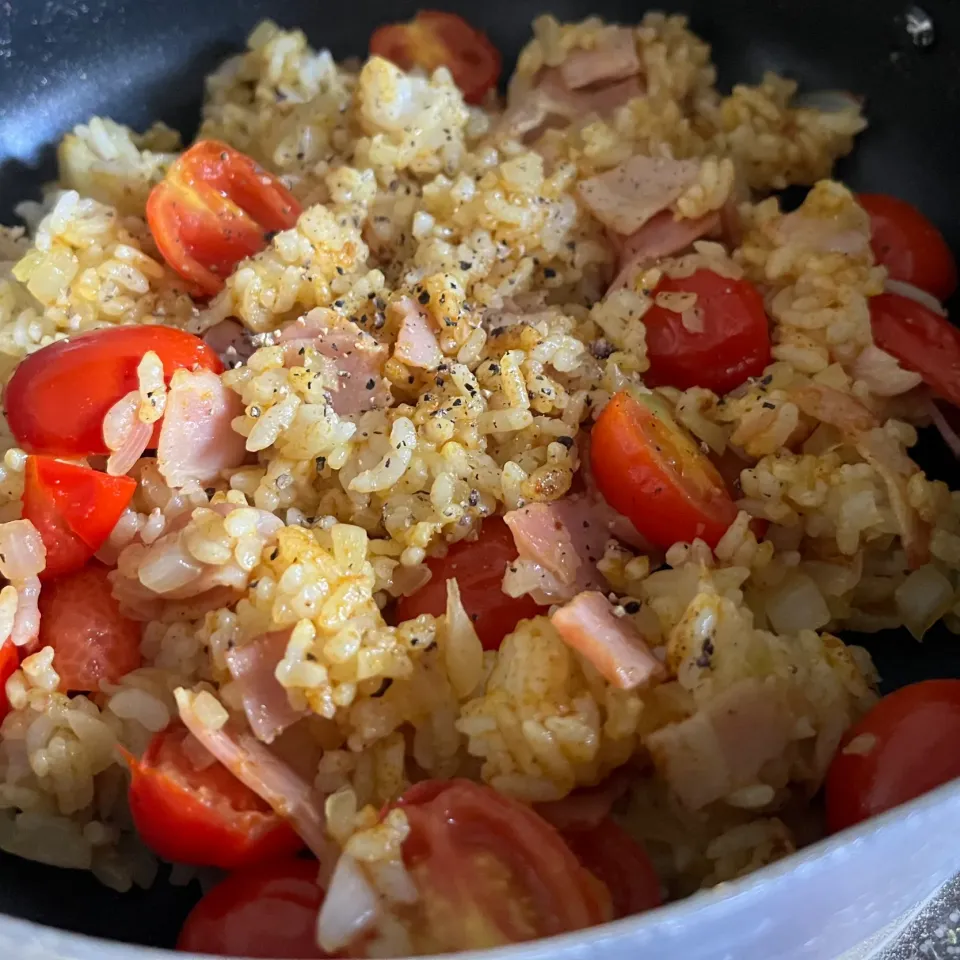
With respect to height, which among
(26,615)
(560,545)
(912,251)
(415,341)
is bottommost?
(26,615)

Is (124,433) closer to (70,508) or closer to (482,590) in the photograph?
(70,508)

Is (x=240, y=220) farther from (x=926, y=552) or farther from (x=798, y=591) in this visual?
(x=926, y=552)

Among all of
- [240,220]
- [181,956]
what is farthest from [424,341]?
[181,956]

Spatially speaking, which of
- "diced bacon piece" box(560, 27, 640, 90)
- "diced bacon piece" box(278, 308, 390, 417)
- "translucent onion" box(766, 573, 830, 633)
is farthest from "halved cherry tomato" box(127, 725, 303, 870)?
"diced bacon piece" box(560, 27, 640, 90)

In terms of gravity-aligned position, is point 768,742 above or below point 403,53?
below

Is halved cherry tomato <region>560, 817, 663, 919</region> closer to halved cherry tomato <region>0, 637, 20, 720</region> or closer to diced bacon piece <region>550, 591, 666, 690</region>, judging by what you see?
diced bacon piece <region>550, 591, 666, 690</region>

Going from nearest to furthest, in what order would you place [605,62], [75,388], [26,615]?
[26,615], [75,388], [605,62]

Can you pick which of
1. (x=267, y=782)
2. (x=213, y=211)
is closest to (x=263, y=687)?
(x=267, y=782)
